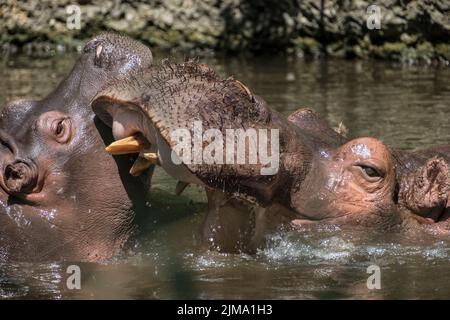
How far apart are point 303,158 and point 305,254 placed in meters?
0.65

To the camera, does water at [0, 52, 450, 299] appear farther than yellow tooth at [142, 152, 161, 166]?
Yes

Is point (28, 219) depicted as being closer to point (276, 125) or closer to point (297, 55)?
point (276, 125)

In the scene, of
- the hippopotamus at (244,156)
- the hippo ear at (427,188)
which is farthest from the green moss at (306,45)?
the hippo ear at (427,188)

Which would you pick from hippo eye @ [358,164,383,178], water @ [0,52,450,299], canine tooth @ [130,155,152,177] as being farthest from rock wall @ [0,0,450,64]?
canine tooth @ [130,155,152,177]

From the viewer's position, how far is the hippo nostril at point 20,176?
199 inches

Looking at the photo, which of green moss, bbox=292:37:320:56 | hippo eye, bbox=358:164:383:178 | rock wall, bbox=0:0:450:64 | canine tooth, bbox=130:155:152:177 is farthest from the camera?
green moss, bbox=292:37:320:56

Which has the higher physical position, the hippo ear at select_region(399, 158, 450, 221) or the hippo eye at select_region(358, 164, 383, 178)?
the hippo eye at select_region(358, 164, 383, 178)

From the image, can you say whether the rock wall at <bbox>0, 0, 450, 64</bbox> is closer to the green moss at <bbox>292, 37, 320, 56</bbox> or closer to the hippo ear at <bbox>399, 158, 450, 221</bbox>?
the green moss at <bbox>292, 37, 320, 56</bbox>

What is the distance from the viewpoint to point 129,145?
15.7ft

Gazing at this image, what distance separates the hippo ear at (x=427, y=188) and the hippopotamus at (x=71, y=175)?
1.42 metres

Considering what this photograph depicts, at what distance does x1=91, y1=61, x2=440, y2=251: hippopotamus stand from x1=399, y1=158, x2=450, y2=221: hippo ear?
80 millimetres

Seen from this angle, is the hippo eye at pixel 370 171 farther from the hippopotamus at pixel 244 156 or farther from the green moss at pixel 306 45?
the green moss at pixel 306 45

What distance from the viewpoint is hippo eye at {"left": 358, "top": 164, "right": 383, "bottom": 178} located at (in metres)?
5.12

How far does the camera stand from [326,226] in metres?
5.16
